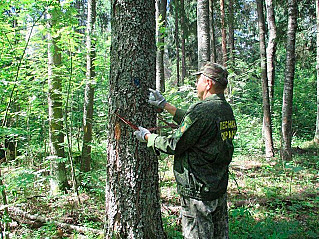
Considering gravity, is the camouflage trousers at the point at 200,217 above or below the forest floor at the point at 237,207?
above

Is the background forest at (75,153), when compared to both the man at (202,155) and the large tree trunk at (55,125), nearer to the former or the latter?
the large tree trunk at (55,125)

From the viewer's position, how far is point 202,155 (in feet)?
7.67

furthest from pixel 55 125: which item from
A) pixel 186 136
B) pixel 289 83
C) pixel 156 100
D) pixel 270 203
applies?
pixel 289 83

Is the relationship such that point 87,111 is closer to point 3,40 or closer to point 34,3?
point 3,40

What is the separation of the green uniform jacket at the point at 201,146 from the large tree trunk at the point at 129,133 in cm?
52

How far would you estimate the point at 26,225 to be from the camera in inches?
163

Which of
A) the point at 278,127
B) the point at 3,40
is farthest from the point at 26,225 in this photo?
the point at 278,127

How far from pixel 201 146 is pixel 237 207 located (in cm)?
322

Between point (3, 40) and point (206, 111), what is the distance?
4083 millimetres

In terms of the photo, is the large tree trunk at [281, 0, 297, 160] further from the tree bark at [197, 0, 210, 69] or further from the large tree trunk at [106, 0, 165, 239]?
the large tree trunk at [106, 0, 165, 239]

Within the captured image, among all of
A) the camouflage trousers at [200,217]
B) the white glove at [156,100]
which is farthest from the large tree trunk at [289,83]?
the white glove at [156,100]

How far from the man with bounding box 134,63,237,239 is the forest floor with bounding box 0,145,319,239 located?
1.48m

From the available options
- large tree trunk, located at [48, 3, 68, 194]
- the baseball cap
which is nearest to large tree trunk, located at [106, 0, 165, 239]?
the baseball cap

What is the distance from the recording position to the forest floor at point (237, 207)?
146 inches
